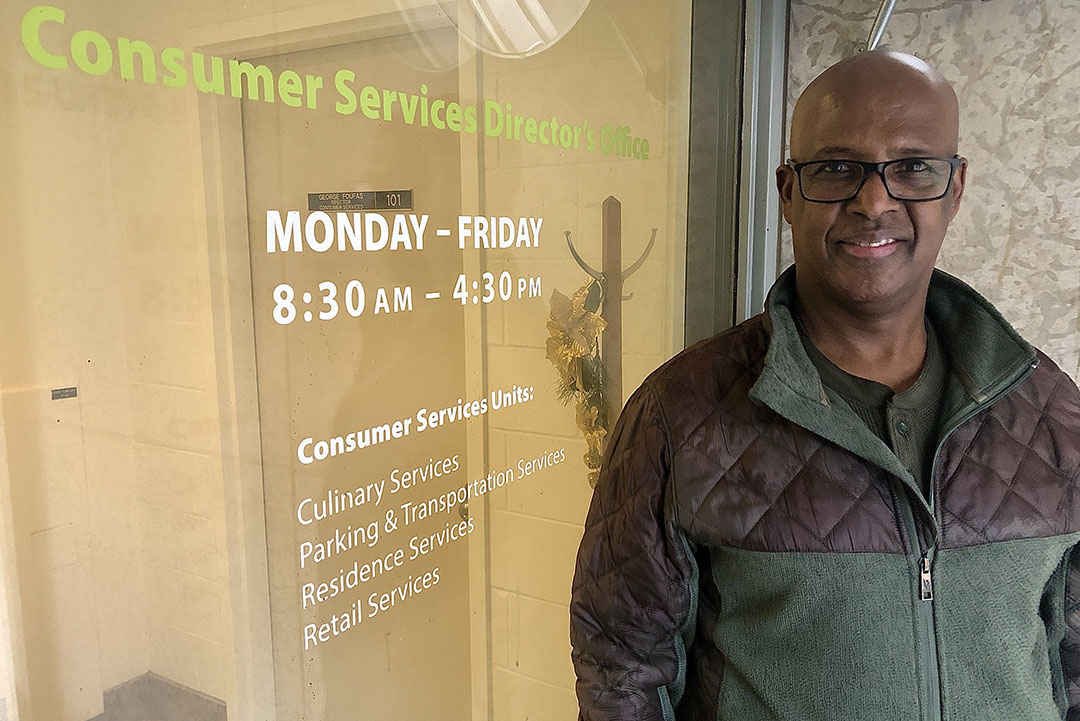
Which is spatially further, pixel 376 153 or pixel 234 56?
pixel 376 153

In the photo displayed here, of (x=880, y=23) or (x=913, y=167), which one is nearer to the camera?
(x=913, y=167)

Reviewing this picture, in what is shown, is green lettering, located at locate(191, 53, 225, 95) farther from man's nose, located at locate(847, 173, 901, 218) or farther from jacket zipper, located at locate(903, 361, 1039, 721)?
jacket zipper, located at locate(903, 361, 1039, 721)

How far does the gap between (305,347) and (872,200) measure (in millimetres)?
740

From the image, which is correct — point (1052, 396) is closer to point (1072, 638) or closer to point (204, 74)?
point (1072, 638)

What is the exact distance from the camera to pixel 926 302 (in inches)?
48.8

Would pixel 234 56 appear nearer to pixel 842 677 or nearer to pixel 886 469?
pixel 886 469

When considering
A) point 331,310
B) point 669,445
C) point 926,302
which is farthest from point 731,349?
point 331,310

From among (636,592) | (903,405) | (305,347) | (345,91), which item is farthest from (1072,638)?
(345,91)

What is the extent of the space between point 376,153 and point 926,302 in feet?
2.63

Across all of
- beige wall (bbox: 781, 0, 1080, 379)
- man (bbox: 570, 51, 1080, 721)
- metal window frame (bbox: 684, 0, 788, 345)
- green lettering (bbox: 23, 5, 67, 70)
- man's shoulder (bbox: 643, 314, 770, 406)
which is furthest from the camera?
metal window frame (bbox: 684, 0, 788, 345)

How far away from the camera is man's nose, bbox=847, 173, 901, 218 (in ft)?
3.51

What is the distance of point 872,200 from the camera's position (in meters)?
1.07

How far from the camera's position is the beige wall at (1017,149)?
1591mm

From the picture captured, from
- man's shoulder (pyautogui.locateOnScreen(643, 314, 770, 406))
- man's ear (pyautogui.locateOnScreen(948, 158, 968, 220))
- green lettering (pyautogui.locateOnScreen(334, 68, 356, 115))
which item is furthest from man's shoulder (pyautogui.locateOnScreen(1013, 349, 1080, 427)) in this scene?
green lettering (pyautogui.locateOnScreen(334, 68, 356, 115))
